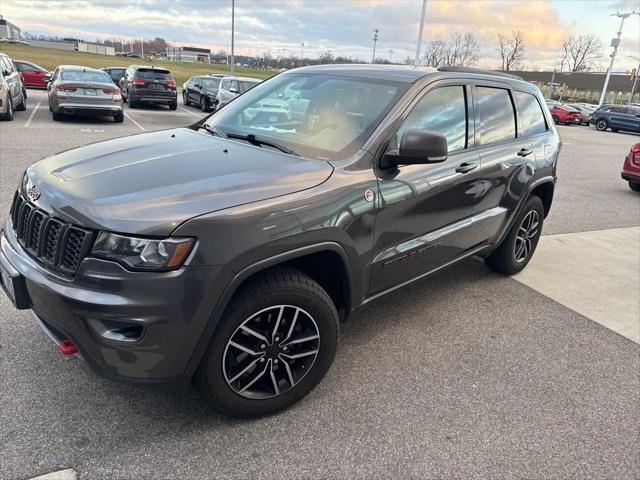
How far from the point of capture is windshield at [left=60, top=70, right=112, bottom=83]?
13.3 metres

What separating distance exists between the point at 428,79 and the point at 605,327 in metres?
2.50

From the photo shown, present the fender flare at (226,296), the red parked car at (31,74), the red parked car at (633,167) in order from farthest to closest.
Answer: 1. the red parked car at (31,74)
2. the red parked car at (633,167)
3. the fender flare at (226,296)

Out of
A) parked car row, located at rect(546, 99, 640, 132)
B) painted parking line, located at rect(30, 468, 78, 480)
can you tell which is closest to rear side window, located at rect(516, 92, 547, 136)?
painted parking line, located at rect(30, 468, 78, 480)

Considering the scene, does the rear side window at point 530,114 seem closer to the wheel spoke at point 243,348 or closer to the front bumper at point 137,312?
the wheel spoke at point 243,348

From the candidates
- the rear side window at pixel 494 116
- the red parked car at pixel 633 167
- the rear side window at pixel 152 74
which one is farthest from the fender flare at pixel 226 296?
the rear side window at pixel 152 74

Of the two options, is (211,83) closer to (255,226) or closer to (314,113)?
(314,113)

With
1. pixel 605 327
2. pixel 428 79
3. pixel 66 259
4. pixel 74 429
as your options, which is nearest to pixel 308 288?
pixel 66 259

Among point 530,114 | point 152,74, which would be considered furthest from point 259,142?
point 152,74

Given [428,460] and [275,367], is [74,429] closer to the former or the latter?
[275,367]

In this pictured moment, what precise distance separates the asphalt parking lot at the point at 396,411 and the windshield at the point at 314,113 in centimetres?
140

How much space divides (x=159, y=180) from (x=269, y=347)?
3.23 ft

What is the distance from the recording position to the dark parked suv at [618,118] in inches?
1187

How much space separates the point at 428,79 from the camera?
325 cm

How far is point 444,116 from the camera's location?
11.2 ft
